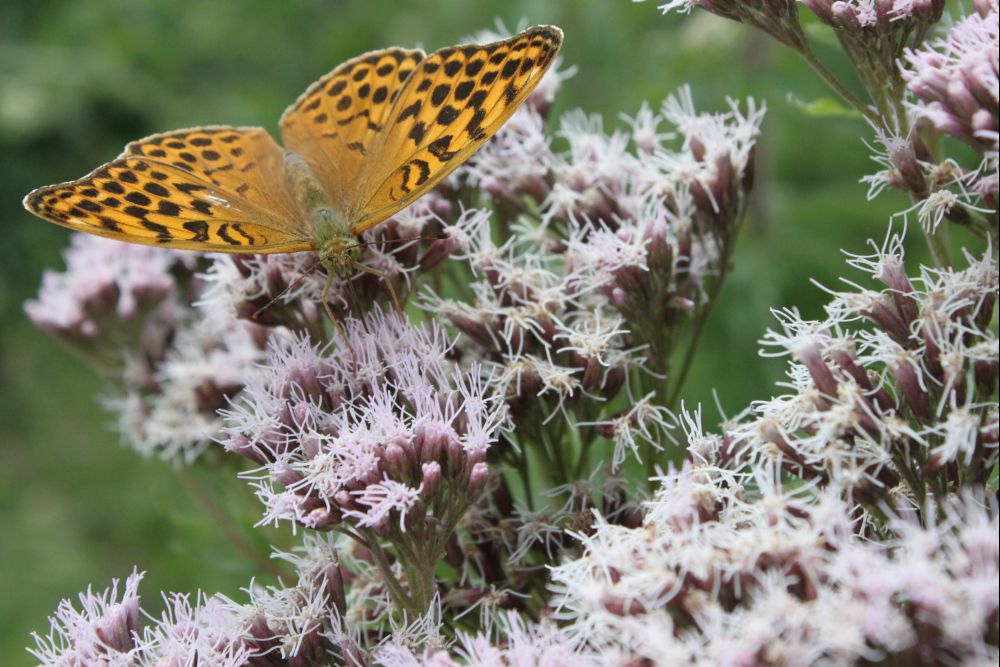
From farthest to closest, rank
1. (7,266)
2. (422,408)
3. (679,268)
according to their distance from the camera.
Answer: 1. (7,266)
2. (679,268)
3. (422,408)

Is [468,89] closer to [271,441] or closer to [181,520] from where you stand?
[271,441]

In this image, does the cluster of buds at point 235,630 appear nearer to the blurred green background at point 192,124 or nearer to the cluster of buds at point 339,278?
the cluster of buds at point 339,278

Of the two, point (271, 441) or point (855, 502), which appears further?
point (271, 441)

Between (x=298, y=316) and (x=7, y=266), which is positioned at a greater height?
(x=298, y=316)

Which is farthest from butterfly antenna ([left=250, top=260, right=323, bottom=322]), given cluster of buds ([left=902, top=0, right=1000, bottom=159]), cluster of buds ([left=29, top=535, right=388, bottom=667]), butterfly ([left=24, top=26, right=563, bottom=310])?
cluster of buds ([left=902, top=0, right=1000, bottom=159])

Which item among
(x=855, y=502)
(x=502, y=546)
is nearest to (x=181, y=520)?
(x=502, y=546)

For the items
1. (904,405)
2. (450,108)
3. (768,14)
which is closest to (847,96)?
(768,14)

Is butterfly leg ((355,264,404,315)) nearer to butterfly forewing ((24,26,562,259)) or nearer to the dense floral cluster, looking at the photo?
the dense floral cluster

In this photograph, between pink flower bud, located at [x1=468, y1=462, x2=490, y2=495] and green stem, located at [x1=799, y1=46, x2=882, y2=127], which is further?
green stem, located at [x1=799, y1=46, x2=882, y2=127]
